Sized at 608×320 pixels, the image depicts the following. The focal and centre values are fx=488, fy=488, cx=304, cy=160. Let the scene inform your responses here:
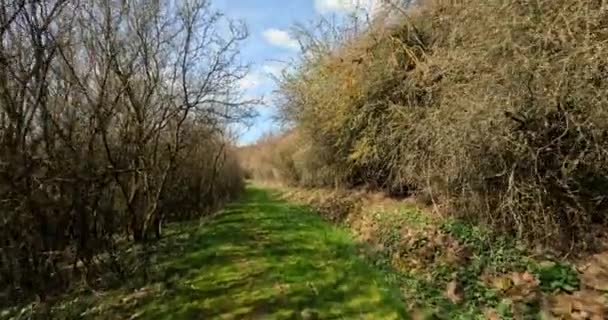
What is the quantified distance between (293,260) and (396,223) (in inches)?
95.4

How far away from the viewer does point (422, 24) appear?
10.5 metres

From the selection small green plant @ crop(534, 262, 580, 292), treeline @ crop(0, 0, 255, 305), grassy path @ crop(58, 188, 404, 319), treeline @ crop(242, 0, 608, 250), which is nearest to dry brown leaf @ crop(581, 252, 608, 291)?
small green plant @ crop(534, 262, 580, 292)

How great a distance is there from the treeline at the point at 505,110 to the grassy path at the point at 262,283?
2196mm

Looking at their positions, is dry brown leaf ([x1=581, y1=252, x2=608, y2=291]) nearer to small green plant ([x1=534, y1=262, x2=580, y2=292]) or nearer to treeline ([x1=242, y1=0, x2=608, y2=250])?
small green plant ([x1=534, y1=262, x2=580, y2=292])

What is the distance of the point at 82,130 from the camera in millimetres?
8781

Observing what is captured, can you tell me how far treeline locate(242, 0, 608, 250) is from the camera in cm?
558

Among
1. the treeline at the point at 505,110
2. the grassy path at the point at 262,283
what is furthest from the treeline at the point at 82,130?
the treeline at the point at 505,110

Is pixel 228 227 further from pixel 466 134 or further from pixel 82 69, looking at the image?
pixel 466 134

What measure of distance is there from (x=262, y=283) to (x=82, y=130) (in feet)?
14.0

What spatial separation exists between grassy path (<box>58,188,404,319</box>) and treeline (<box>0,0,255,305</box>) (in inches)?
46.4

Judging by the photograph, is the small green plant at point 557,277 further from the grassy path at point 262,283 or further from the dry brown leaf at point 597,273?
the grassy path at point 262,283

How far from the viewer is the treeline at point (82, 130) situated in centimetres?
689

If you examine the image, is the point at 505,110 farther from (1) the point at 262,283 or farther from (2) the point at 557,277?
(1) the point at 262,283

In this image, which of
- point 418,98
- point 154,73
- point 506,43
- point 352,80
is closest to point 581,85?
point 506,43
